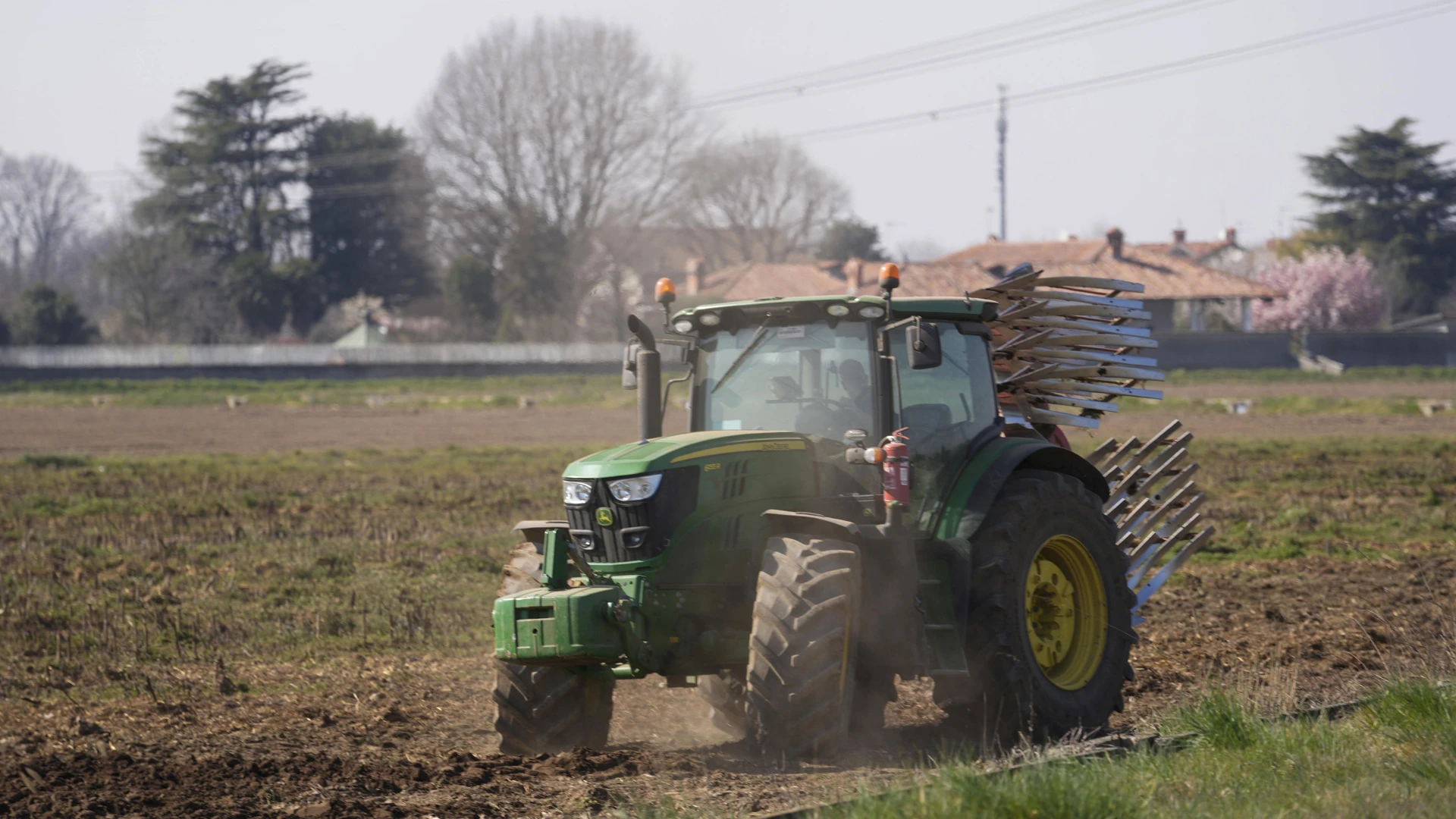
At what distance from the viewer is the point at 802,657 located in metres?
6.73

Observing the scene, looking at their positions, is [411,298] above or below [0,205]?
below

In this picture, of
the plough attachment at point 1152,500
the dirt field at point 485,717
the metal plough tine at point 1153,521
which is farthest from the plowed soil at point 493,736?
the metal plough tine at point 1153,521

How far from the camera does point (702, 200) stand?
84000mm

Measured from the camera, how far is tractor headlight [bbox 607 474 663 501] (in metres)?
7.14

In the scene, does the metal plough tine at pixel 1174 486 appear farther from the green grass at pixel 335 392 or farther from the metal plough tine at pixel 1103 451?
the green grass at pixel 335 392

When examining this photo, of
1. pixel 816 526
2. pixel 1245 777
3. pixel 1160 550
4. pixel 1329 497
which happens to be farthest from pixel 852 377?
pixel 1329 497

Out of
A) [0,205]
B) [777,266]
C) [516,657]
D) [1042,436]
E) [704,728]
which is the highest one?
[0,205]

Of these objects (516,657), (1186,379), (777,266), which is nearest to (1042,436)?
(516,657)

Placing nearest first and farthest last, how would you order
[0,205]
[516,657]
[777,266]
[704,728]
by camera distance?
[516,657] → [704,728] → [777,266] → [0,205]

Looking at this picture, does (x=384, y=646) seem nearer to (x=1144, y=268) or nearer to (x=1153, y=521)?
(x=1153, y=521)

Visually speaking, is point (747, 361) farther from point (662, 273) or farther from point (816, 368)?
point (662, 273)

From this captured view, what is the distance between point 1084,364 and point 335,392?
47421 millimetres

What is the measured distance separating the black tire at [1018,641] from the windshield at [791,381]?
95cm

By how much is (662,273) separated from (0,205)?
64.8 m
